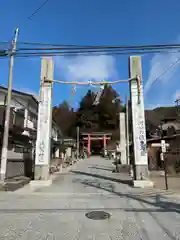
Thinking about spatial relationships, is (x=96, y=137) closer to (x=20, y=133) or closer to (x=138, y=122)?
(x=20, y=133)

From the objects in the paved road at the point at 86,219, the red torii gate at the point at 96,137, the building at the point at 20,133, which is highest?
the red torii gate at the point at 96,137

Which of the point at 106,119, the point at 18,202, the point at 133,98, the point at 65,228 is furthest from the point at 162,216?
the point at 106,119

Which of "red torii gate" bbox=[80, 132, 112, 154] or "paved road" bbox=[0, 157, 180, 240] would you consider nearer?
"paved road" bbox=[0, 157, 180, 240]

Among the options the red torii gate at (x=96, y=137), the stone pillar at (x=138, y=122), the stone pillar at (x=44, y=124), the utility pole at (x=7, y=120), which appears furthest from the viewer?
the red torii gate at (x=96, y=137)

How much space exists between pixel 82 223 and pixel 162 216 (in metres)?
2.33

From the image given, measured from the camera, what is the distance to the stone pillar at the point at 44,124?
44.7 ft

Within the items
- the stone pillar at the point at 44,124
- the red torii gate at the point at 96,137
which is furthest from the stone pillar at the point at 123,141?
the red torii gate at the point at 96,137

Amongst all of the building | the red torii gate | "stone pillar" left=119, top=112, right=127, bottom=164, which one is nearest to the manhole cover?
the building

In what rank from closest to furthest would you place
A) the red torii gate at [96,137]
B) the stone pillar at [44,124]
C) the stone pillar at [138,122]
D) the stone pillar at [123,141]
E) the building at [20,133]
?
the stone pillar at [138,122] < the stone pillar at [44,124] < the building at [20,133] < the stone pillar at [123,141] < the red torii gate at [96,137]

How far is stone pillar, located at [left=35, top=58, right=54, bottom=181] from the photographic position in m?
13.6

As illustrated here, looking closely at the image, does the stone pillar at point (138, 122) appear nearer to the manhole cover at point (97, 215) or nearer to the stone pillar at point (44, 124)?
the stone pillar at point (44, 124)

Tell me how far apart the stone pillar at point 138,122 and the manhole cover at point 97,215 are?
22.9 feet

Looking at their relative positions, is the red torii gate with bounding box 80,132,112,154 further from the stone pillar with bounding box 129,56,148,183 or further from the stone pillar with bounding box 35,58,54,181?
the stone pillar with bounding box 35,58,54,181

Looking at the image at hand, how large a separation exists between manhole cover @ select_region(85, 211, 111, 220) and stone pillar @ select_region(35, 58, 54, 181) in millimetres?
7263
